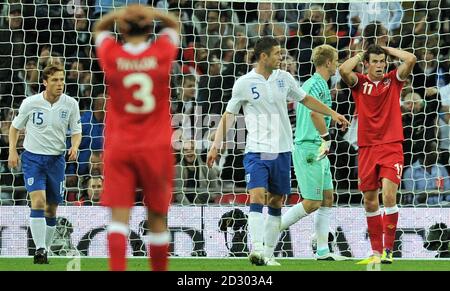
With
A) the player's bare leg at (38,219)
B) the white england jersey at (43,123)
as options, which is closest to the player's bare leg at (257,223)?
the player's bare leg at (38,219)

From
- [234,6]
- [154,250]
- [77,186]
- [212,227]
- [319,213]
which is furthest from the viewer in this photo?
[234,6]

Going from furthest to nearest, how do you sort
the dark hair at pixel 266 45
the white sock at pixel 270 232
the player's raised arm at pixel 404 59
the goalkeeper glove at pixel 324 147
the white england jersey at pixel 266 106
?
the goalkeeper glove at pixel 324 147 → the white sock at pixel 270 232 → the player's raised arm at pixel 404 59 → the white england jersey at pixel 266 106 → the dark hair at pixel 266 45

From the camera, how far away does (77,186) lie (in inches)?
542

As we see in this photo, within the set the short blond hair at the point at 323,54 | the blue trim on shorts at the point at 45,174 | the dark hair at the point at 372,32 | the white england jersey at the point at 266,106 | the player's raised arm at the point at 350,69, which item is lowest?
the blue trim on shorts at the point at 45,174

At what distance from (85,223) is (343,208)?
326 centimetres

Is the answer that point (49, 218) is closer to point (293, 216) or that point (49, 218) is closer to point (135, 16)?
point (293, 216)

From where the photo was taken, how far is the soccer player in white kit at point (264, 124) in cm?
1013

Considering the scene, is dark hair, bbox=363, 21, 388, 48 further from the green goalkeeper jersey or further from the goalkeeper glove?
the goalkeeper glove

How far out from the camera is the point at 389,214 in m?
10.6

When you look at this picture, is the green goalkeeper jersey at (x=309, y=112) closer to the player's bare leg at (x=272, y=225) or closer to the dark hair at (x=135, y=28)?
the player's bare leg at (x=272, y=225)

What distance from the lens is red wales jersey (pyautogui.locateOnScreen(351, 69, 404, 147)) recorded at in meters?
10.5

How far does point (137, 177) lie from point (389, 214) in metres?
4.39

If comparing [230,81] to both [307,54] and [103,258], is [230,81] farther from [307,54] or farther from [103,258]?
[103,258]

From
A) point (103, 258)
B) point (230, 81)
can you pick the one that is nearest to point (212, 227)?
point (103, 258)
